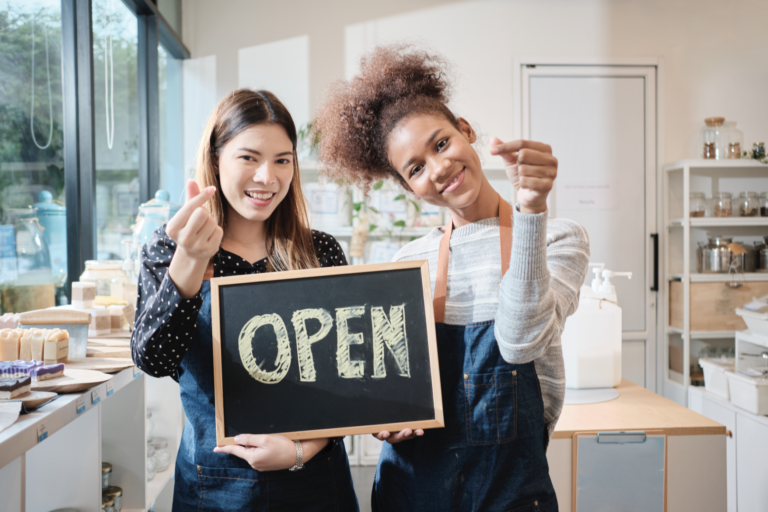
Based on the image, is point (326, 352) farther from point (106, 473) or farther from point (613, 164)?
point (613, 164)

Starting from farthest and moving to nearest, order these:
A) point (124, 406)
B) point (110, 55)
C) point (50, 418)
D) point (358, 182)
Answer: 1. point (110, 55)
2. point (124, 406)
3. point (358, 182)
4. point (50, 418)

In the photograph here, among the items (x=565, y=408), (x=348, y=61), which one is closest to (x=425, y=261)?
(x=565, y=408)

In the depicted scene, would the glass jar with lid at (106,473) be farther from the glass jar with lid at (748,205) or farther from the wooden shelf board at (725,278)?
the glass jar with lid at (748,205)

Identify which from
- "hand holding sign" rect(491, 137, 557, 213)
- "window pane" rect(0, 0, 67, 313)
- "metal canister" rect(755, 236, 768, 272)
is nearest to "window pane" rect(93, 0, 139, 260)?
"window pane" rect(0, 0, 67, 313)

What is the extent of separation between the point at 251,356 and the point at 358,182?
49cm

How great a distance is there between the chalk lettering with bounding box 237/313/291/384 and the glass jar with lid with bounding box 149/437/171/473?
4.30 ft

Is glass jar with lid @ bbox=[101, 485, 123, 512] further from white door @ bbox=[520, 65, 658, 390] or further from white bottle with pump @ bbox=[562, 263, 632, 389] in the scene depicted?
white door @ bbox=[520, 65, 658, 390]

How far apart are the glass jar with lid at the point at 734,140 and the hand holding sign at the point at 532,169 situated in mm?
3339

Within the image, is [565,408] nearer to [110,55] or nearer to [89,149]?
[89,149]

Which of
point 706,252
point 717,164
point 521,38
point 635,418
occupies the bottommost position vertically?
point 635,418

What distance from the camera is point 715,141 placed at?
3.43 metres

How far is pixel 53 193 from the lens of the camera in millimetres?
1813

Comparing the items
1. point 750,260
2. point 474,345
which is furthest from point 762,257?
point 474,345

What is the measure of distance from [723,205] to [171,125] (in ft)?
11.6
